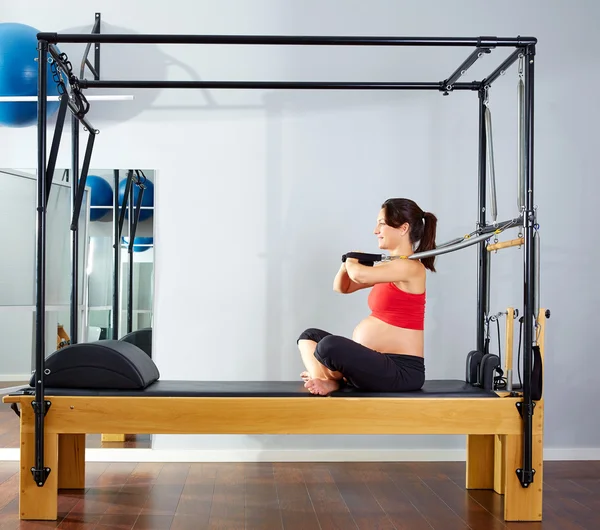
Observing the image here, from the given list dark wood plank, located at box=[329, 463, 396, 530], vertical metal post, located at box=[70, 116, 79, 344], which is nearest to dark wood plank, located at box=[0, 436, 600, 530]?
dark wood plank, located at box=[329, 463, 396, 530]

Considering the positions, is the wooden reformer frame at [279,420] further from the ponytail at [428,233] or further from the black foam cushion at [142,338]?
the black foam cushion at [142,338]

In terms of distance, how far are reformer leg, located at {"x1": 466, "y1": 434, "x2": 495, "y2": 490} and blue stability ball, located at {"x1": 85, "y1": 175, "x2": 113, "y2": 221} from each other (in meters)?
2.11

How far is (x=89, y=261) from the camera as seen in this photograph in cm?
400

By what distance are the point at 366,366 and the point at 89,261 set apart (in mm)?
1720

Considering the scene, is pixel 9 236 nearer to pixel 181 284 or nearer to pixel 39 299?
pixel 181 284

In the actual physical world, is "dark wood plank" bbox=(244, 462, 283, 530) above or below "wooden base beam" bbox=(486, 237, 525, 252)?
below

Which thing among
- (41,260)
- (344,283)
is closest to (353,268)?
(344,283)

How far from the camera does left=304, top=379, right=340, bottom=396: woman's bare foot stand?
298cm

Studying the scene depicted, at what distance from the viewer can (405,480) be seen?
141 inches

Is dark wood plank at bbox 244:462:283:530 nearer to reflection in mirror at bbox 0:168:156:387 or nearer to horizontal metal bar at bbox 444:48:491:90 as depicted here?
reflection in mirror at bbox 0:168:156:387

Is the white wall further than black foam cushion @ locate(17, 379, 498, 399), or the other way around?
the white wall

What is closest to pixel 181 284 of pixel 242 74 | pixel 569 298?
pixel 242 74

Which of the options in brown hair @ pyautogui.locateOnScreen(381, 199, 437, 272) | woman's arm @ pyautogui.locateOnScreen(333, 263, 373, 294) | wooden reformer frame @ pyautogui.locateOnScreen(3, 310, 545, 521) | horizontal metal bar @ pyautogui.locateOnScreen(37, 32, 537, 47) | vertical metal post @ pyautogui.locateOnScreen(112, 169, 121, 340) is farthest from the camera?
vertical metal post @ pyautogui.locateOnScreen(112, 169, 121, 340)

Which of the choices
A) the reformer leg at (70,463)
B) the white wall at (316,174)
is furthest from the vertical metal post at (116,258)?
the reformer leg at (70,463)
